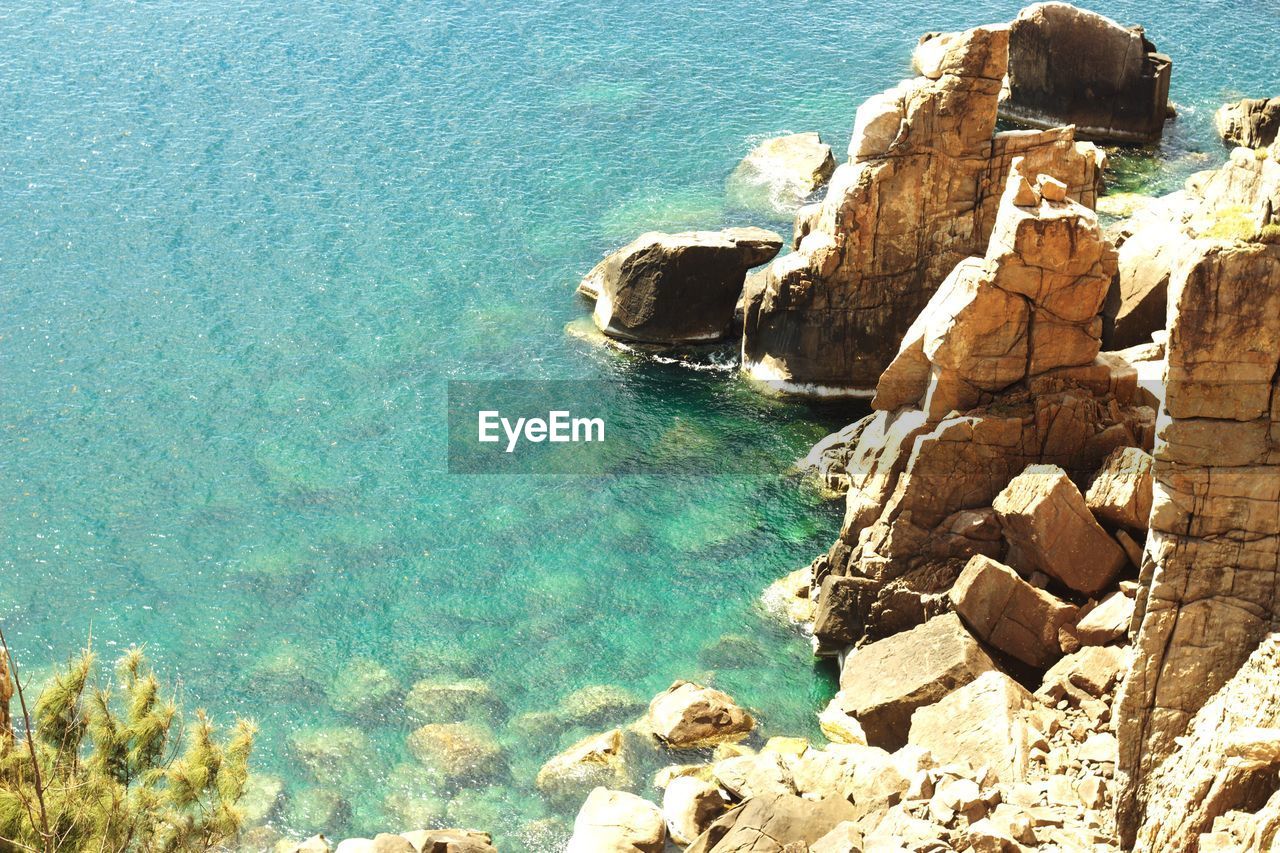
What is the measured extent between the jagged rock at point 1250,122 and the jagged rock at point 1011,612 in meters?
32.2

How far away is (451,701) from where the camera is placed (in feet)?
118

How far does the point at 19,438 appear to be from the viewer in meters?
45.3

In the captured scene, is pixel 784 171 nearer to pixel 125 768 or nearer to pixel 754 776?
pixel 754 776

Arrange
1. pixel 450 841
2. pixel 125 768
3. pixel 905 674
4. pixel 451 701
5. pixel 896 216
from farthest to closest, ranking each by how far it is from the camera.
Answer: pixel 896 216 < pixel 451 701 < pixel 905 674 < pixel 450 841 < pixel 125 768

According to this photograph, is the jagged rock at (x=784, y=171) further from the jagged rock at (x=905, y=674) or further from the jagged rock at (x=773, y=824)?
the jagged rock at (x=773, y=824)

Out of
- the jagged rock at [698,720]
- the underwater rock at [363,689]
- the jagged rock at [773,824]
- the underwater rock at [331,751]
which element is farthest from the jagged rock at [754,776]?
the underwater rock at [363,689]

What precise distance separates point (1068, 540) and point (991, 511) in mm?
2432

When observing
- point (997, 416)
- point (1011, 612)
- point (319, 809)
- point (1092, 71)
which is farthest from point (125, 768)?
point (1092, 71)

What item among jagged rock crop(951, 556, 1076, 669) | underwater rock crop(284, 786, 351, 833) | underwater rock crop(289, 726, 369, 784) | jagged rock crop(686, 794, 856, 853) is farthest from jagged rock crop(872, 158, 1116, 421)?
underwater rock crop(284, 786, 351, 833)

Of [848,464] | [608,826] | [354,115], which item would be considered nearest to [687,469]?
[848,464]

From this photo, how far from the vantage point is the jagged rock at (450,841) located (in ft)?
96.1

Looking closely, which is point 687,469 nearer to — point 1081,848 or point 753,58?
point 1081,848

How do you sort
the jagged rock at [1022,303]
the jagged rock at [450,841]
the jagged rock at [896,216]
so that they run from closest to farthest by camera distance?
the jagged rock at [450,841] < the jagged rock at [1022,303] < the jagged rock at [896,216]

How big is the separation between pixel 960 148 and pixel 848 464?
10.1 m
